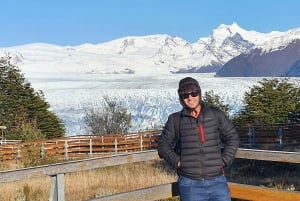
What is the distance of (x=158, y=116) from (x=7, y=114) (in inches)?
1283

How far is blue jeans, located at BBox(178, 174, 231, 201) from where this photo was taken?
442cm

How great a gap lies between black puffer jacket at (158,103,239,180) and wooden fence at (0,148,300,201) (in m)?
0.77

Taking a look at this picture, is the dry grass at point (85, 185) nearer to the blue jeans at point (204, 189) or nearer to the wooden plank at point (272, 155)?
the wooden plank at point (272, 155)

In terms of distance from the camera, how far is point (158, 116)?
269 ft

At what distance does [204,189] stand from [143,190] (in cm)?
106

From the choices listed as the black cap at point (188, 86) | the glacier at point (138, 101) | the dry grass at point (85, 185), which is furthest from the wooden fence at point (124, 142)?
the glacier at point (138, 101)

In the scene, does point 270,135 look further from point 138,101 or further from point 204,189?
point 138,101

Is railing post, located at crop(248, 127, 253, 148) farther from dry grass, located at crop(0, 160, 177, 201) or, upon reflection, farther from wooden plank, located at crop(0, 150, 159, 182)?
wooden plank, located at crop(0, 150, 159, 182)

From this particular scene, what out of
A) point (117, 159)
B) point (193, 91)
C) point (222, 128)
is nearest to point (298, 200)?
point (222, 128)

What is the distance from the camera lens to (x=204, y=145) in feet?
14.2

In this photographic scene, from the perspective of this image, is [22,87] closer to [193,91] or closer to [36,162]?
[36,162]

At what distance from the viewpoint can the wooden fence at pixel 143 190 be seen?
15.6ft

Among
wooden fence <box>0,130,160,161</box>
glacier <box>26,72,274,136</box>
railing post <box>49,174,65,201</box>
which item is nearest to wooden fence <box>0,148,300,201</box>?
railing post <box>49,174,65,201</box>

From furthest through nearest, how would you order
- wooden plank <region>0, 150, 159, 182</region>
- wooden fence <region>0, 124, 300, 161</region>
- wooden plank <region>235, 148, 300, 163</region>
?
wooden fence <region>0, 124, 300, 161</region> → wooden plank <region>235, 148, 300, 163</region> → wooden plank <region>0, 150, 159, 182</region>
